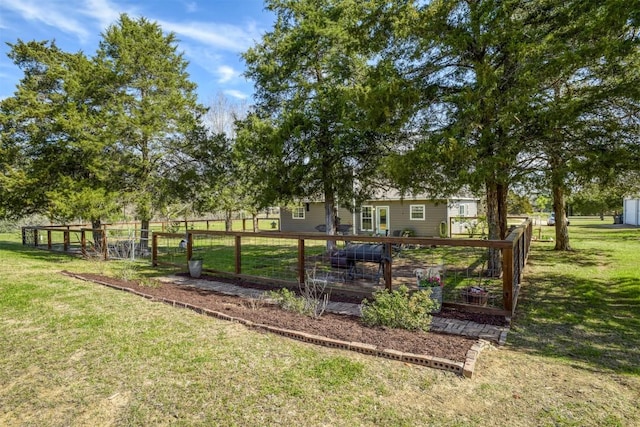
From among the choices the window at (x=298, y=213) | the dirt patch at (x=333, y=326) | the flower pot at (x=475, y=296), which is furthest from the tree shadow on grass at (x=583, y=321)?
the window at (x=298, y=213)

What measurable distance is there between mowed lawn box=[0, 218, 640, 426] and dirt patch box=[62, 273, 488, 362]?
1.04 ft

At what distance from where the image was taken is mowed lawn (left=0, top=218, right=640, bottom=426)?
2793 mm

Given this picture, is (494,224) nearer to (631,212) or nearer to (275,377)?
(275,377)

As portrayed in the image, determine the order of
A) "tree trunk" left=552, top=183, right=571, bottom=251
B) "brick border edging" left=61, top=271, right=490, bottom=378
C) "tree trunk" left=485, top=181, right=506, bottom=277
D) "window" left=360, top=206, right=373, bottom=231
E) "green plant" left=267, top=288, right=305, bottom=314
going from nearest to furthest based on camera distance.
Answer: "brick border edging" left=61, top=271, right=490, bottom=378 → "green plant" left=267, top=288, right=305, bottom=314 → "tree trunk" left=485, top=181, right=506, bottom=277 → "tree trunk" left=552, top=183, right=571, bottom=251 → "window" left=360, top=206, right=373, bottom=231

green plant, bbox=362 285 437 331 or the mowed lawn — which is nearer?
the mowed lawn

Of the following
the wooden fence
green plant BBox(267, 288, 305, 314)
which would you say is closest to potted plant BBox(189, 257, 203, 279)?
the wooden fence

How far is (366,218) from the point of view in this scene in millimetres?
21109

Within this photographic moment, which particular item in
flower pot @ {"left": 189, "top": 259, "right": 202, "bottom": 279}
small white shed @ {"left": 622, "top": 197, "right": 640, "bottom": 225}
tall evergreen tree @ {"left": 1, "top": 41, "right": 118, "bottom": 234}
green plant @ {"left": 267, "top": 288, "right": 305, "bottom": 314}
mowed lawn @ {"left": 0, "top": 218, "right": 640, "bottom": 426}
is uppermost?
tall evergreen tree @ {"left": 1, "top": 41, "right": 118, "bottom": 234}

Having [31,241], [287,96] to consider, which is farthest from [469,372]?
[31,241]

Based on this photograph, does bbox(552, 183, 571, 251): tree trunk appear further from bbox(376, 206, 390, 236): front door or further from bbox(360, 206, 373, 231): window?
bbox(360, 206, 373, 231): window

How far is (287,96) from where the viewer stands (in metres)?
12.7

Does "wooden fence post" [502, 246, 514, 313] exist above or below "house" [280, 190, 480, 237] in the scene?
below

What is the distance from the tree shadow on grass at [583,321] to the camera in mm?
4008

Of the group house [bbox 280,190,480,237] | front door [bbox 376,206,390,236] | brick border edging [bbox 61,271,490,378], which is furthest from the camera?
front door [bbox 376,206,390,236]
